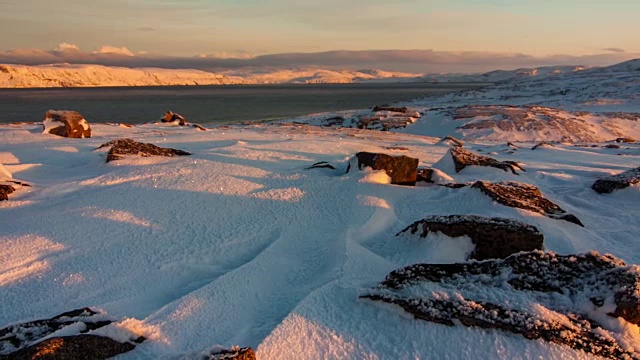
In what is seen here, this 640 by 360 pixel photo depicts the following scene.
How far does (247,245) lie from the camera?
580 cm

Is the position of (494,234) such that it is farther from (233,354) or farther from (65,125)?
(65,125)

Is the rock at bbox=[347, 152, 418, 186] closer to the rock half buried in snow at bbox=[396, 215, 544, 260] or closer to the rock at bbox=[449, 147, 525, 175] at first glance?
the rock at bbox=[449, 147, 525, 175]

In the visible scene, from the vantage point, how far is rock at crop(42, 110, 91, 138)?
15.0 metres

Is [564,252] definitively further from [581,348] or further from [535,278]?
[581,348]

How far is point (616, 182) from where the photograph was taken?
873 cm

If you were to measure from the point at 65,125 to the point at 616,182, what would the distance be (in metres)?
15.8

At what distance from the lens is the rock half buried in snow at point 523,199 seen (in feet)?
21.5

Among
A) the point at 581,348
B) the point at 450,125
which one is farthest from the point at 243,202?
the point at 450,125

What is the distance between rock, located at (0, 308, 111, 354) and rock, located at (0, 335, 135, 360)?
9.0 inches

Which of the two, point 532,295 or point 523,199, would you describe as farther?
point 523,199

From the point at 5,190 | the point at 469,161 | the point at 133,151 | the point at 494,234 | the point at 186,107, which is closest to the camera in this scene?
the point at 494,234

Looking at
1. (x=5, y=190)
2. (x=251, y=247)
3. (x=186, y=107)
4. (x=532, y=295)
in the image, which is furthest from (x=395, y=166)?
(x=186, y=107)

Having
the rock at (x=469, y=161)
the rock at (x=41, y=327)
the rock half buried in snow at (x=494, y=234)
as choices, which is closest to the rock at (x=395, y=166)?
the rock at (x=469, y=161)

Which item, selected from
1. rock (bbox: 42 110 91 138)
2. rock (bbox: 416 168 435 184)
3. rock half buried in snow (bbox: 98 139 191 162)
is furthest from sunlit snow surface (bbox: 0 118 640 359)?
→ rock (bbox: 42 110 91 138)
